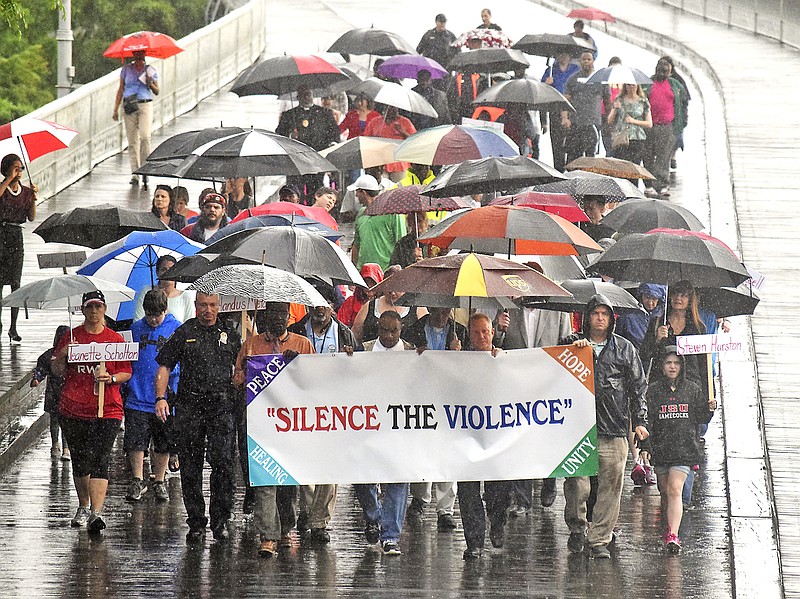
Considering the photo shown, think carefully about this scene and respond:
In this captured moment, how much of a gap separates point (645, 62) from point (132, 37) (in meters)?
16.3

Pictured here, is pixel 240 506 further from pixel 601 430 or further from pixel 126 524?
pixel 601 430

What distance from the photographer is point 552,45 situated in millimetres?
25672

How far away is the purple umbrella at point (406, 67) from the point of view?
24.4 meters

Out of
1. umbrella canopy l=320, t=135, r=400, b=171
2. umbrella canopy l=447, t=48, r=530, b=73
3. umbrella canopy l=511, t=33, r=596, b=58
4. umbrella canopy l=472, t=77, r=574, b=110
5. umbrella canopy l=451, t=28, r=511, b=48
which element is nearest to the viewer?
umbrella canopy l=320, t=135, r=400, b=171

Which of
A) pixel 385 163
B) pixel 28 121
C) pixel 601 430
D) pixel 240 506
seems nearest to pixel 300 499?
pixel 240 506

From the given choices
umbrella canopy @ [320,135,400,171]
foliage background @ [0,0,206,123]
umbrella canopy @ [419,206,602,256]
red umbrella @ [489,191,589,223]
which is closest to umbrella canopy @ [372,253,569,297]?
umbrella canopy @ [419,206,602,256]

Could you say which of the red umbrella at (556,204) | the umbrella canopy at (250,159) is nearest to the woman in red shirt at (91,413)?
the umbrella canopy at (250,159)

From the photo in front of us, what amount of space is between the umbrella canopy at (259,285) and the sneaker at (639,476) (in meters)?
3.42

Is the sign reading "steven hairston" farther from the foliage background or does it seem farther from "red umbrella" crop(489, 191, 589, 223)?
the foliage background

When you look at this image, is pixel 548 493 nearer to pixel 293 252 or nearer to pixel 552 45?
pixel 293 252

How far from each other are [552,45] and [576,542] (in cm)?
1492

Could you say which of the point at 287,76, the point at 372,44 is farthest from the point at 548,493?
the point at 372,44

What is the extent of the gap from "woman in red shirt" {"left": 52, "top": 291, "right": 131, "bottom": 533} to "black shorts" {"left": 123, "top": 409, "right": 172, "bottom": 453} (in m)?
0.82

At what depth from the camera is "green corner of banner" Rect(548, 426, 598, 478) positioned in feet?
38.3
